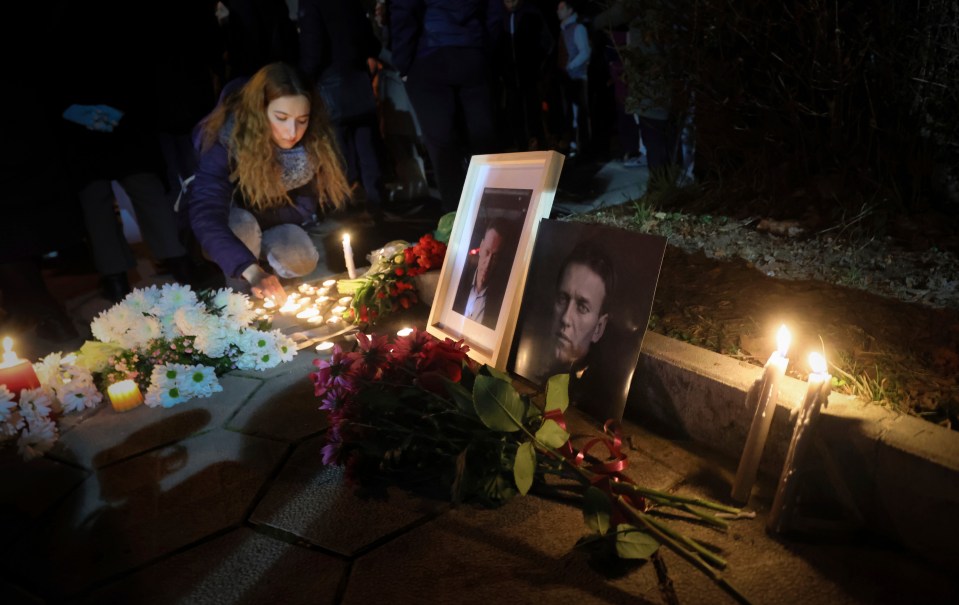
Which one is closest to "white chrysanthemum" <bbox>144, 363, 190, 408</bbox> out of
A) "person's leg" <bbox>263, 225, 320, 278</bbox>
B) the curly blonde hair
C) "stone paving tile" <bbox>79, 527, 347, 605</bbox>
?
"stone paving tile" <bbox>79, 527, 347, 605</bbox>

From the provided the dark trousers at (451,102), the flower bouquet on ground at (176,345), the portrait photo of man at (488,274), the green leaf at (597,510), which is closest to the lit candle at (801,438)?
A: the green leaf at (597,510)

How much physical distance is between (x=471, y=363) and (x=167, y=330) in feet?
5.49

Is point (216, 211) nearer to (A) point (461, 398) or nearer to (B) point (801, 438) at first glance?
(A) point (461, 398)

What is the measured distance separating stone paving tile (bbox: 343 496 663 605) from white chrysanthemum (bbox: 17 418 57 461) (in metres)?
1.70

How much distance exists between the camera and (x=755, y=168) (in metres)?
3.69

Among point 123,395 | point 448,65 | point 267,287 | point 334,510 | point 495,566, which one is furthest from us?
point 448,65

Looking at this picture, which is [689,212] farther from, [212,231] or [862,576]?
[212,231]

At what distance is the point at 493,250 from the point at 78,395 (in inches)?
83.8

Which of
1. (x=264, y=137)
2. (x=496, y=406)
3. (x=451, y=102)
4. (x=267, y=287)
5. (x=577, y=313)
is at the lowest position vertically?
(x=267, y=287)

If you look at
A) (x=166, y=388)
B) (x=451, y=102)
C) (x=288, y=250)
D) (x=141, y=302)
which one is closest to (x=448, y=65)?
(x=451, y=102)

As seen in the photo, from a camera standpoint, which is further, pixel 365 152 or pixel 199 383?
pixel 365 152

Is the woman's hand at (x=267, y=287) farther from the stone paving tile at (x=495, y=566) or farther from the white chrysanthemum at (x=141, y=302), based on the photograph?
the stone paving tile at (x=495, y=566)

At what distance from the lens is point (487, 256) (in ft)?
8.63

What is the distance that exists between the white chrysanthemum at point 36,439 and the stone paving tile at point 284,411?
0.76 metres
